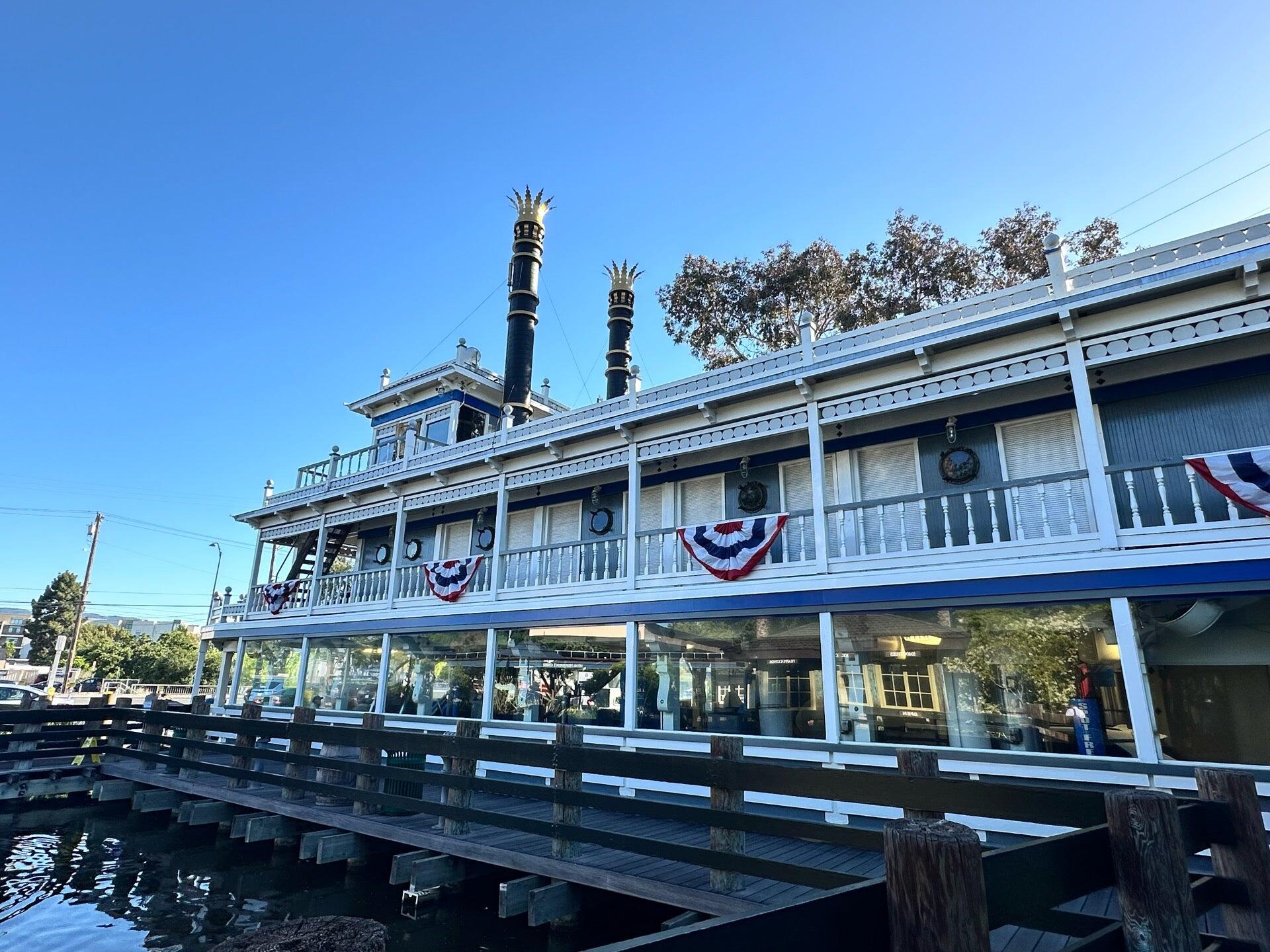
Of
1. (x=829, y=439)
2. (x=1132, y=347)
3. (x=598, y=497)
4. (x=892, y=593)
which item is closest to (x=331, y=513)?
(x=598, y=497)

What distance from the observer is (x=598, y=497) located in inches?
561

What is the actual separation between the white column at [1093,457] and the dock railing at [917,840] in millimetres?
2805

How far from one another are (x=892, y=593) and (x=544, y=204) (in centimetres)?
1829

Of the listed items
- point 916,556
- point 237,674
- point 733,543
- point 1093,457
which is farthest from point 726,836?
point 237,674

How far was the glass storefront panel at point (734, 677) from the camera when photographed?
9.55 m

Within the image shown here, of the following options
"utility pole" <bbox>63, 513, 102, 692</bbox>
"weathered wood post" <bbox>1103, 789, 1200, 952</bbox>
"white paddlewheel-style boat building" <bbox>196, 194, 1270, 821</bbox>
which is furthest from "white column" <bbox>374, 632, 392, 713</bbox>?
"utility pole" <bbox>63, 513, 102, 692</bbox>

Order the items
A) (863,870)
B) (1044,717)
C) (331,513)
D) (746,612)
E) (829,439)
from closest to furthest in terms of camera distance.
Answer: (863,870) < (1044,717) < (746,612) < (829,439) < (331,513)

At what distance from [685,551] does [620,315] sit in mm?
14810

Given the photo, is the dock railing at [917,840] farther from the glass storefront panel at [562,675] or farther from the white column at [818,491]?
the white column at [818,491]

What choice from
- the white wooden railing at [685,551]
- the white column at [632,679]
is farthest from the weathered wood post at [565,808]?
the white wooden railing at [685,551]

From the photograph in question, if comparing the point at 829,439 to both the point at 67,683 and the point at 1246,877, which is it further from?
the point at 67,683

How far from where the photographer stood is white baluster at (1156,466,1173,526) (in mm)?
7473

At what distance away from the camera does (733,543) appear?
33.5ft

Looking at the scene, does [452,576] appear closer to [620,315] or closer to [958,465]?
[958,465]
